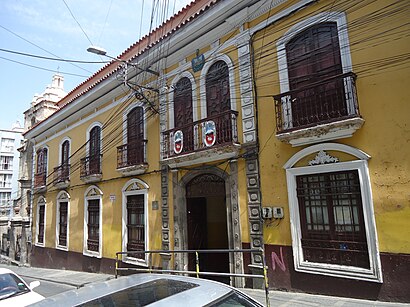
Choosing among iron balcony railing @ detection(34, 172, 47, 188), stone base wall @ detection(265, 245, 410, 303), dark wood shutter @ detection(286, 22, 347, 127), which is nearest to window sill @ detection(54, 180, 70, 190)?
iron balcony railing @ detection(34, 172, 47, 188)

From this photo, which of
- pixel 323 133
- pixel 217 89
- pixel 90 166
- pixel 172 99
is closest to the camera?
pixel 323 133

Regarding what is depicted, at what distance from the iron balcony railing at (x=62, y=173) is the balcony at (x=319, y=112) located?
1135 cm

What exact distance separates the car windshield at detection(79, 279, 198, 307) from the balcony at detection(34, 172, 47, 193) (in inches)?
633

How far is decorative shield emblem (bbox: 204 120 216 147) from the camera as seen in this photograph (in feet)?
26.3

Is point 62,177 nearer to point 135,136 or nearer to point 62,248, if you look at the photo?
point 62,248

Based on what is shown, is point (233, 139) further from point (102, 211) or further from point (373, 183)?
point (102, 211)

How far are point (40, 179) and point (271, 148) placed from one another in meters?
14.9

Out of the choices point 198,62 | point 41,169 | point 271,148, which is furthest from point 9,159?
point 271,148

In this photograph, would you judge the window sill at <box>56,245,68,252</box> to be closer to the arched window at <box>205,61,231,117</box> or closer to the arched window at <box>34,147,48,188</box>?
the arched window at <box>34,147,48,188</box>

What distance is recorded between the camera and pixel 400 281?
5168 mm

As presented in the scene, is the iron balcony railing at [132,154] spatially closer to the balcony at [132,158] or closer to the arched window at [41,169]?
the balcony at [132,158]

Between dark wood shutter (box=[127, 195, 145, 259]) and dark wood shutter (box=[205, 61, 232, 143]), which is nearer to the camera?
dark wood shutter (box=[205, 61, 232, 143])

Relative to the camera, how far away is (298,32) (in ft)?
22.8

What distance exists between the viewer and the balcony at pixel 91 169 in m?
12.4
